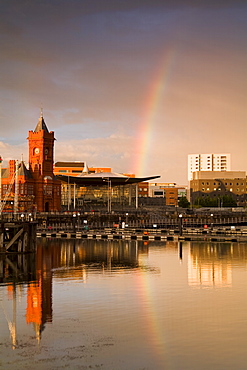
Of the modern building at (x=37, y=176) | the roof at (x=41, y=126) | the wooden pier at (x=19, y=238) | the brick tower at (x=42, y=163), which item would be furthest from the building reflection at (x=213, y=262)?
the roof at (x=41, y=126)

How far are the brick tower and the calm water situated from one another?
3821 inches

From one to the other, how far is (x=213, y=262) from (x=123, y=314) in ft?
101

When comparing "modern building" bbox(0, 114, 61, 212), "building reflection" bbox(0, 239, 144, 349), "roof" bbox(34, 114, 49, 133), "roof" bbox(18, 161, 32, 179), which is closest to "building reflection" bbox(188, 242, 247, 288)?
"building reflection" bbox(0, 239, 144, 349)

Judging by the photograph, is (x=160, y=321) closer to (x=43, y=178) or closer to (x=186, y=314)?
(x=186, y=314)

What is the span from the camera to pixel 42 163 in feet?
530

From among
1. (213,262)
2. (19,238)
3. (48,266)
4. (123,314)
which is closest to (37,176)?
(19,238)

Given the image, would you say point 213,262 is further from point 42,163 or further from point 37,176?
point 37,176

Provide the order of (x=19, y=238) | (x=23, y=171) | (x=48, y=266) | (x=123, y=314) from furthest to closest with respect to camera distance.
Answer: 1. (x=23, y=171)
2. (x=19, y=238)
3. (x=48, y=266)
4. (x=123, y=314)

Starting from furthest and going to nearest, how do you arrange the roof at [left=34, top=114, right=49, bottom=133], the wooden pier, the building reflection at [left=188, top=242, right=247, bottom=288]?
the roof at [left=34, top=114, right=49, bottom=133], the wooden pier, the building reflection at [left=188, top=242, right=247, bottom=288]

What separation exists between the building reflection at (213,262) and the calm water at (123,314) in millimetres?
114

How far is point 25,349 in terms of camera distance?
2758 cm

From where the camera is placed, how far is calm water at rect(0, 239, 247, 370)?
26.5 m

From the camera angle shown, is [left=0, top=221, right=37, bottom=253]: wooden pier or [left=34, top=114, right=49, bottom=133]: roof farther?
[left=34, top=114, right=49, bottom=133]: roof

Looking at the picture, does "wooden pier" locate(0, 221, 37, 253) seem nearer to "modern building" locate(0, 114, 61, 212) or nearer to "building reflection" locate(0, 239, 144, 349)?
"building reflection" locate(0, 239, 144, 349)
